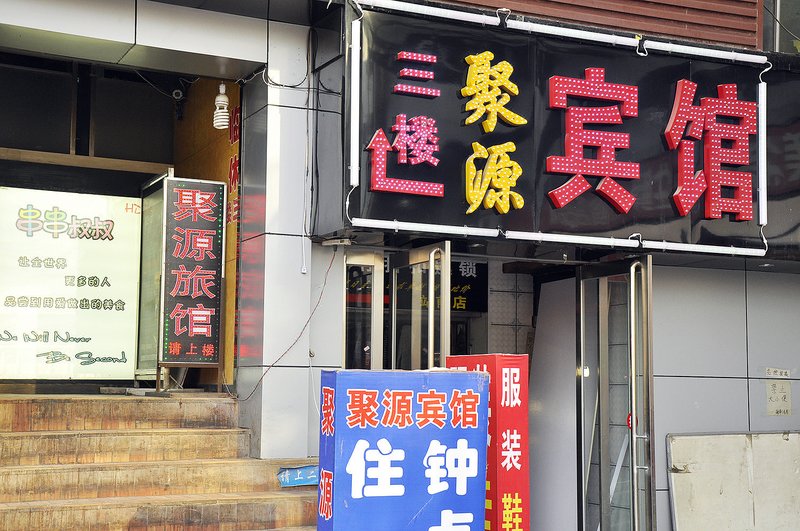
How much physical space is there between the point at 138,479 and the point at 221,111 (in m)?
3.68

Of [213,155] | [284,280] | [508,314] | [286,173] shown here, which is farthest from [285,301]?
[508,314]

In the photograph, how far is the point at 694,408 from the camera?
10.3 m

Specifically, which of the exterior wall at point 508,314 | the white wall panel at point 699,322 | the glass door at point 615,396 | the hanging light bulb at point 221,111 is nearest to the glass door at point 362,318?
the hanging light bulb at point 221,111

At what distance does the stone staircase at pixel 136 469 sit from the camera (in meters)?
7.56

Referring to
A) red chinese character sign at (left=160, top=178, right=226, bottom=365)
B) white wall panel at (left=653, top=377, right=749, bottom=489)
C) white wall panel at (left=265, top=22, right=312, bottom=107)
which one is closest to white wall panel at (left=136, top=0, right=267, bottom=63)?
white wall panel at (left=265, top=22, right=312, bottom=107)

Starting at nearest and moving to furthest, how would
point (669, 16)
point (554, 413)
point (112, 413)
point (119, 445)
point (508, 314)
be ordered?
point (119, 445) < point (112, 413) < point (669, 16) < point (554, 413) < point (508, 314)

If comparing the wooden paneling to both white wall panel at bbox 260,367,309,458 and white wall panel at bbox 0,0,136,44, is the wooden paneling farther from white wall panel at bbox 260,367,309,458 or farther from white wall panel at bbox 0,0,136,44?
white wall panel at bbox 260,367,309,458

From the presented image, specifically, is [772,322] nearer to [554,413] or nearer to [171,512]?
[554,413]

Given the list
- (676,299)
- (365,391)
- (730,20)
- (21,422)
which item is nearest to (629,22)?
(730,20)

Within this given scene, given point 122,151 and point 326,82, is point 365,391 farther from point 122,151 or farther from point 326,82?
point 122,151

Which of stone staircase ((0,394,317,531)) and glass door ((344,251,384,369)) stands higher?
glass door ((344,251,384,369))

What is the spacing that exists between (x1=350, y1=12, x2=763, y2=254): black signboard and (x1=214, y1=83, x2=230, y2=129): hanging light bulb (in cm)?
195

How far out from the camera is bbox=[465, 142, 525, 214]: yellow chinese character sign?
8844 millimetres

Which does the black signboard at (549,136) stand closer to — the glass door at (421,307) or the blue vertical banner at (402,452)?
the glass door at (421,307)
